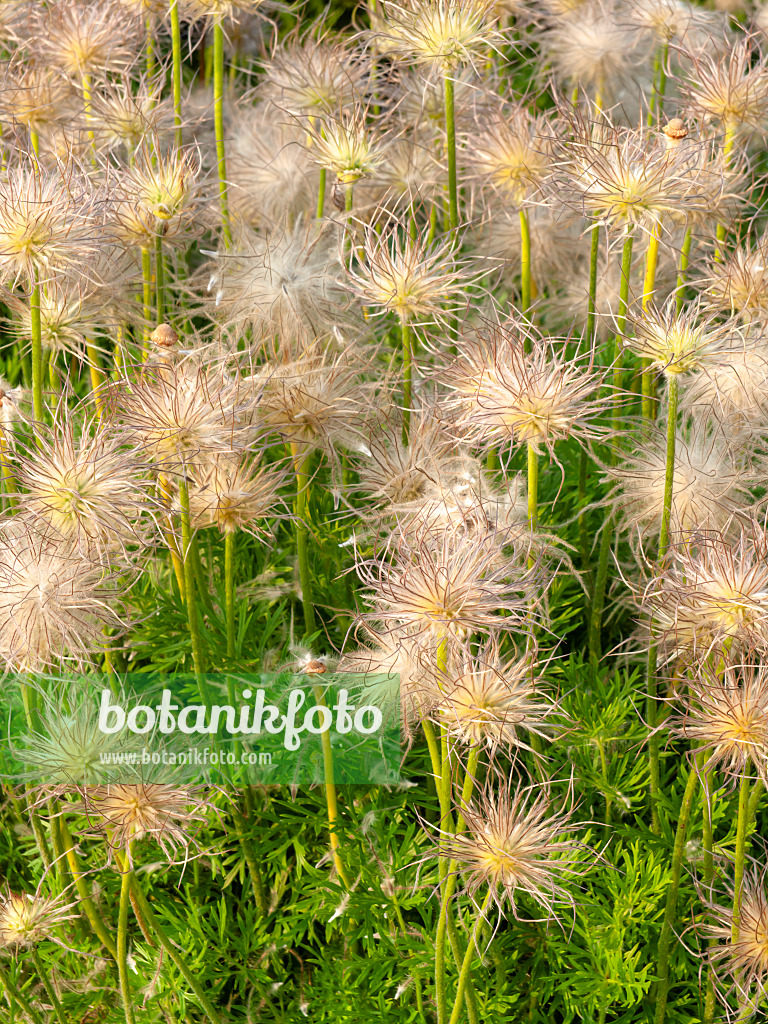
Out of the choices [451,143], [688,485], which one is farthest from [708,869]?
[451,143]

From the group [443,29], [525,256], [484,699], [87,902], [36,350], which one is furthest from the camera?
[525,256]

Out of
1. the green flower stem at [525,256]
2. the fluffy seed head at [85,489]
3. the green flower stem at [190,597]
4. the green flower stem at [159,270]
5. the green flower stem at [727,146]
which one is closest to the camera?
the fluffy seed head at [85,489]

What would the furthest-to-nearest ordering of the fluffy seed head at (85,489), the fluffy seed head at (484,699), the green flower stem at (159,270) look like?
the green flower stem at (159,270) → the fluffy seed head at (85,489) → the fluffy seed head at (484,699)

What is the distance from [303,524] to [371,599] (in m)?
0.37

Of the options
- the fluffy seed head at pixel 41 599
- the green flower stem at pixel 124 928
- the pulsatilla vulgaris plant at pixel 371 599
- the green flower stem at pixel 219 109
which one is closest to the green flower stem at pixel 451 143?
the pulsatilla vulgaris plant at pixel 371 599

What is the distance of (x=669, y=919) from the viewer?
1.53m

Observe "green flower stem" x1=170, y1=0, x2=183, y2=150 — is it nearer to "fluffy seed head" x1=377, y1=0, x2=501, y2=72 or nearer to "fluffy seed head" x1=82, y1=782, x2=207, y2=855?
"fluffy seed head" x1=377, y1=0, x2=501, y2=72

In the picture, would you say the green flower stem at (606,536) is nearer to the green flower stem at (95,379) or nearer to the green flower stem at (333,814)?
the green flower stem at (333,814)

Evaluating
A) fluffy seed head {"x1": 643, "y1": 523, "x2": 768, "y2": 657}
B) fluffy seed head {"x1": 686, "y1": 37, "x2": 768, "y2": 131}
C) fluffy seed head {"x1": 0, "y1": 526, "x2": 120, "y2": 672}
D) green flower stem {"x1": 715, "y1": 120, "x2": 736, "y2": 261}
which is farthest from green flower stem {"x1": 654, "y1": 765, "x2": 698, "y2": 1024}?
fluffy seed head {"x1": 686, "y1": 37, "x2": 768, "y2": 131}

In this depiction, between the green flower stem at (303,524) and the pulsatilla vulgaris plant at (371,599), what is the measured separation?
0.01m

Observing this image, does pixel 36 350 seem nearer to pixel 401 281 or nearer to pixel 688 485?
pixel 401 281

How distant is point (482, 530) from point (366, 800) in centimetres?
62

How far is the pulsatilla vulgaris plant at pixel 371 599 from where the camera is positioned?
138cm

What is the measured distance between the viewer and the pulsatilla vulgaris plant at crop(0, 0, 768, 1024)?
1.38 meters
